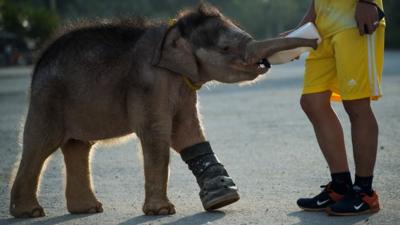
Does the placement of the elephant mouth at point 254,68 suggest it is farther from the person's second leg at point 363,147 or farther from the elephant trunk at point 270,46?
the person's second leg at point 363,147

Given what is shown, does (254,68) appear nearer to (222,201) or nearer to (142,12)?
(222,201)

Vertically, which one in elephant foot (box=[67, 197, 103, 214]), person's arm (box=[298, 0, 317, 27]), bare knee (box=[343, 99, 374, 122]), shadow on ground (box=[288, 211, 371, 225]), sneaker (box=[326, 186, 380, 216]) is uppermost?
person's arm (box=[298, 0, 317, 27])

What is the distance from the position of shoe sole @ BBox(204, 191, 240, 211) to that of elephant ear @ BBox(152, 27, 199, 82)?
0.89 metres

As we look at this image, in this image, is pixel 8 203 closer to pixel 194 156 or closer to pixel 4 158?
pixel 194 156

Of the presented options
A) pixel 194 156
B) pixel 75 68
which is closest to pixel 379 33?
pixel 194 156

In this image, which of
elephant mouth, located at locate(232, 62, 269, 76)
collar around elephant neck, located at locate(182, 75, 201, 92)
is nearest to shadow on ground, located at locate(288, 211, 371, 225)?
elephant mouth, located at locate(232, 62, 269, 76)

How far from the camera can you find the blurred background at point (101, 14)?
5488 cm

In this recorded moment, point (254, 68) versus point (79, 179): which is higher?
point (254, 68)

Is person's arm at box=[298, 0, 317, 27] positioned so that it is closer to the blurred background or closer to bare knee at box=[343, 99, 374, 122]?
bare knee at box=[343, 99, 374, 122]

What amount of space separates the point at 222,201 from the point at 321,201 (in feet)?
2.37

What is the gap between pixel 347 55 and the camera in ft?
20.1

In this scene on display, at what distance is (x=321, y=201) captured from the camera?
638cm

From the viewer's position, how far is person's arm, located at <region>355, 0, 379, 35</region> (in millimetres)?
6039

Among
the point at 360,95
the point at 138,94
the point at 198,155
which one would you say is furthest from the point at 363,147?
the point at 138,94
